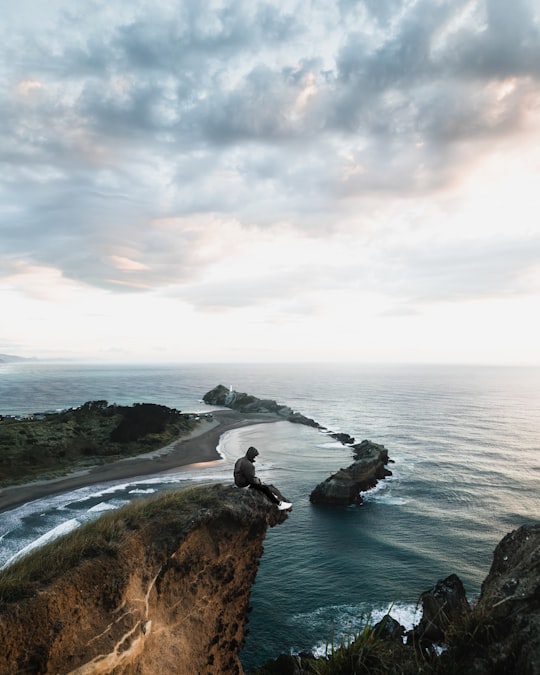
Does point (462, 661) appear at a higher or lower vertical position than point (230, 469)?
higher

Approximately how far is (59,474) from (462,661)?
4931 cm

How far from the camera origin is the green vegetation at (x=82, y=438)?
48000 mm

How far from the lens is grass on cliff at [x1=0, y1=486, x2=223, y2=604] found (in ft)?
30.4

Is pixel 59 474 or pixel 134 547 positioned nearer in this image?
pixel 134 547

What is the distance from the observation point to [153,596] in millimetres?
10695

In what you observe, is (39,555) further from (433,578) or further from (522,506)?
(522,506)

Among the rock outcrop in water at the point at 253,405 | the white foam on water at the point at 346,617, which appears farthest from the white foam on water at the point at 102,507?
the rock outcrop in water at the point at 253,405

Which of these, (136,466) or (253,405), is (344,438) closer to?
(136,466)

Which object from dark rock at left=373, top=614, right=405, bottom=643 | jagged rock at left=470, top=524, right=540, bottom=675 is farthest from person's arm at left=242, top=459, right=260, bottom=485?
dark rock at left=373, top=614, right=405, bottom=643

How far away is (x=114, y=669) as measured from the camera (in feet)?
29.6

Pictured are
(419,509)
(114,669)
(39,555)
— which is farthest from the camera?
(419,509)

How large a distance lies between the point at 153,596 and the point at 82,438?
5659 cm

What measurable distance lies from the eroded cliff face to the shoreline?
1283 inches

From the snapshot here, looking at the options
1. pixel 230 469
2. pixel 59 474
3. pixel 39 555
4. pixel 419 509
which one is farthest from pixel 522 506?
pixel 59 474
